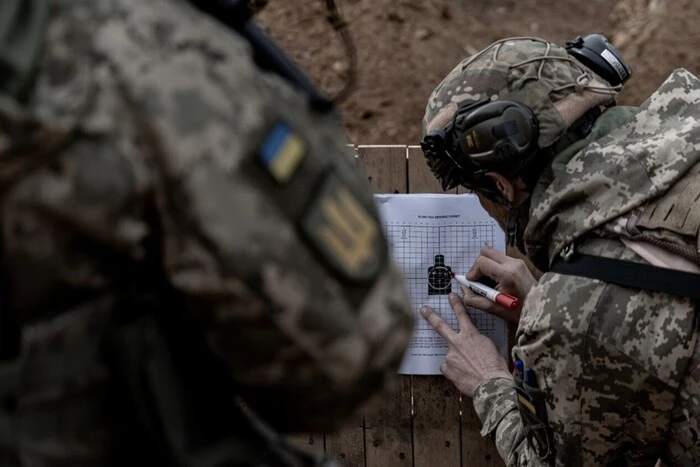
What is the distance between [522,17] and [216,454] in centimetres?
789

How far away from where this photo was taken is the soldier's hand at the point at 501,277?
343 centimetres

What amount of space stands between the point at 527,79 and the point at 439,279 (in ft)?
2.83

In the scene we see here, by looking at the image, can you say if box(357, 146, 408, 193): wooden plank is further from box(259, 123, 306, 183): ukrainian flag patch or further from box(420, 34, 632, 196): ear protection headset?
box(259, 123, 306, 183): ukrainian flag patch

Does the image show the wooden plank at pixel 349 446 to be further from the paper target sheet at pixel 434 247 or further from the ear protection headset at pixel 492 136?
the ear protection headset at pixel 492 136

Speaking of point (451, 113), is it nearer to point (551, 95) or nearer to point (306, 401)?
point (551, 95)

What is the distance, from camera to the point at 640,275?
9.14 ft

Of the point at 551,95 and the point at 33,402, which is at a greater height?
the point at 33,402

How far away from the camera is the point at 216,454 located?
1.56m

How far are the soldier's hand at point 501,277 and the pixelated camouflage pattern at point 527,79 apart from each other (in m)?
0.60

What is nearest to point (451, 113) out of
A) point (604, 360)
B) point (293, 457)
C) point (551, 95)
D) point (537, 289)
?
point (551, 95)

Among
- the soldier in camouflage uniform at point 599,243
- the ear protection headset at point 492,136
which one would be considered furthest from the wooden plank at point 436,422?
the ear protection headset at point 492,136

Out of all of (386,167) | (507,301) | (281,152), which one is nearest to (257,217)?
(281,152)

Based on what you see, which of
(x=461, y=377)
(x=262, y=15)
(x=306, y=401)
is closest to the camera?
(x=306, y=401)

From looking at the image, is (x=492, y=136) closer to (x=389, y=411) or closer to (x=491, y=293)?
(x=491, y=293)
